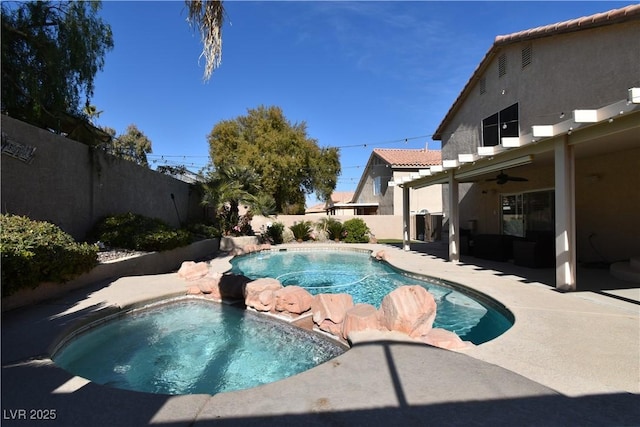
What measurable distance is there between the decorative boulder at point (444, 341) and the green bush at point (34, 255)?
261 inches

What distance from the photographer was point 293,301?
6.76 meters

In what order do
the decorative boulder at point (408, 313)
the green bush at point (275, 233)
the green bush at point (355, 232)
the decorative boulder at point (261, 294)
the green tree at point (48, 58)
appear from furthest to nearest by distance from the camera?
1. the green bush at point (355, 232)
2. the green bush at point (275, 233)
3. the green tree at point (48, 58)
4. the decorative boulder at point (261, 294)
5. the decorative boulder at point (408, 313)

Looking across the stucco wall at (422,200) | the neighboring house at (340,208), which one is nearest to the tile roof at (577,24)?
the stucco wall at (422,200)

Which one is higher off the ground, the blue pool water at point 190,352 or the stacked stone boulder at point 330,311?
the stacked stone boulder at point 330,311

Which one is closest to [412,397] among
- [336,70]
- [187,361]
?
[187,361]

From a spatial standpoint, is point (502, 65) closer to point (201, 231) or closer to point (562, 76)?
point (562, 76)

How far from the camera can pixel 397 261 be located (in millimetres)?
12781

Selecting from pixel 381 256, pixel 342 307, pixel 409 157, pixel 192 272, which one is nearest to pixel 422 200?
pixel 409 157

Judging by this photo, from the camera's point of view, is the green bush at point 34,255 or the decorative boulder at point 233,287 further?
the decorative boulder at point 233,287

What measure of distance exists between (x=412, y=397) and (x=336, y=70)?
20.4 m

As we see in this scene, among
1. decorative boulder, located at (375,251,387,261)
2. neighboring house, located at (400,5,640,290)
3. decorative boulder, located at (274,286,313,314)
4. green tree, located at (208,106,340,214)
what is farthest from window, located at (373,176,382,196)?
decorative boulder, located at (274,286,313,314)

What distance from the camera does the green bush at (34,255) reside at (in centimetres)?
574

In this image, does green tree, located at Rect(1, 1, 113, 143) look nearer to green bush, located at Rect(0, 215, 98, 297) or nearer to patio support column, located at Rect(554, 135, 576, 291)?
green bush, located at Rect(0, 215, 98, 297)

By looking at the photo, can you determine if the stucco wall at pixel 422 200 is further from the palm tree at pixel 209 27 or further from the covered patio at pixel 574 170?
the palm tree at pixel 209 27
